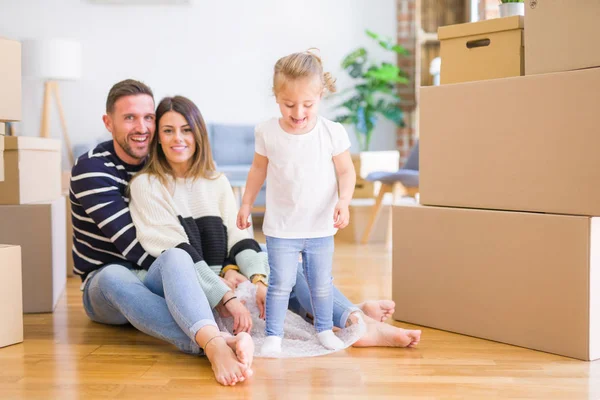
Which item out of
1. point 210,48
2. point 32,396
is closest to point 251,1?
point 210,48

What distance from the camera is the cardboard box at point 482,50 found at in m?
1.82

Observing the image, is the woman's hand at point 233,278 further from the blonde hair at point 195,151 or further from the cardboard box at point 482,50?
the cardboard box at point 482,50

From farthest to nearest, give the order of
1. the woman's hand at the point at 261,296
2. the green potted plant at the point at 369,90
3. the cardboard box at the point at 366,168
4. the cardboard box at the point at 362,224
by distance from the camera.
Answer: the green potted plant at the point at 369,90
the cardboard box at the point at 366,168
the cardboard box at the point at 362,224
the woman's hand at the point at 261,296

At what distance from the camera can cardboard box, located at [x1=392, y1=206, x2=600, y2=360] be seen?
63.3 inches

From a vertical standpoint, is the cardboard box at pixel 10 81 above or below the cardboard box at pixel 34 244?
above

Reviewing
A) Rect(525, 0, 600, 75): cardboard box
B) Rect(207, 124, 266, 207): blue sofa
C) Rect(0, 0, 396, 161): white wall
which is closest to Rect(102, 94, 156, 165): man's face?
Rect(525, 0, 600, 75): cardboard box

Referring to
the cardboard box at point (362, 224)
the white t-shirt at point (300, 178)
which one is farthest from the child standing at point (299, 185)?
the cardboard box at point (362, 224)

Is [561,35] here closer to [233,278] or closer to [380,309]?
[380,309]

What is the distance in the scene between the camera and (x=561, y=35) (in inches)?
64.9

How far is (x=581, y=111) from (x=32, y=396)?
1312mm

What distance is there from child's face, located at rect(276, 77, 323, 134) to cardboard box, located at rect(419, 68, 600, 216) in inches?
18.4

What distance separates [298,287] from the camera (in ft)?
6.14

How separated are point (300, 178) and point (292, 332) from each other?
1.42 feet

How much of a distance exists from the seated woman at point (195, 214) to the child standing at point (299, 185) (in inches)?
6.7
